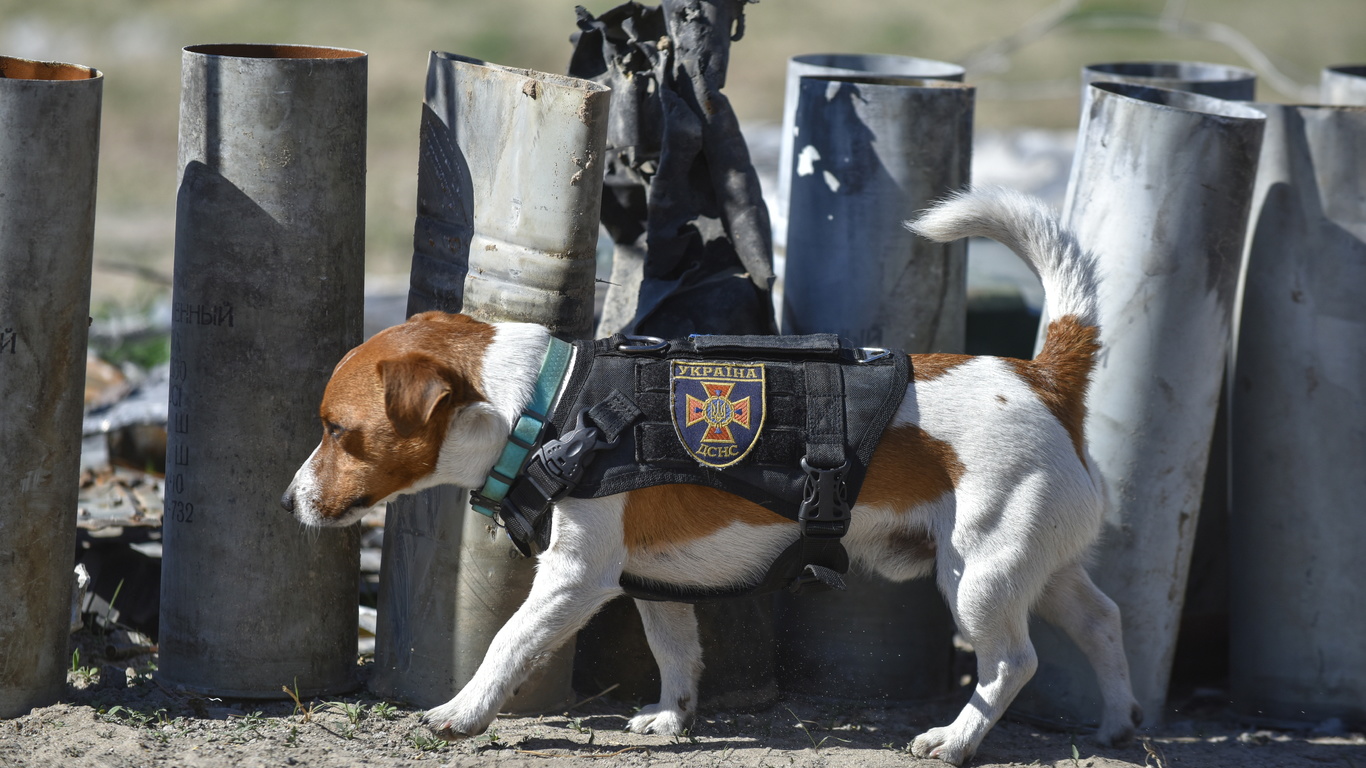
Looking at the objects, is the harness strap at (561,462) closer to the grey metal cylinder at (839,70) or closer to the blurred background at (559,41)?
the grey metal cylinder at (839,70)

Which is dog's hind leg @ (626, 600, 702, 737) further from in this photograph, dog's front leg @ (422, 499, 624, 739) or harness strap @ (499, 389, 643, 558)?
harness strap @ (499, 389, 643, 558)

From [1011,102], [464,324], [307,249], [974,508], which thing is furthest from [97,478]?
[1011,102]

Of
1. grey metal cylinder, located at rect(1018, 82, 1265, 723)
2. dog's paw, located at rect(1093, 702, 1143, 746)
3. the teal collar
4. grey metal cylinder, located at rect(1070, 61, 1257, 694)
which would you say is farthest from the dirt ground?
the teal collar

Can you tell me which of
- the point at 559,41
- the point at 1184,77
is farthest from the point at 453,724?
the point at 559,41

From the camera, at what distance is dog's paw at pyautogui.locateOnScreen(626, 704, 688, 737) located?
445 cm

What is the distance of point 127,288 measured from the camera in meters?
11.4

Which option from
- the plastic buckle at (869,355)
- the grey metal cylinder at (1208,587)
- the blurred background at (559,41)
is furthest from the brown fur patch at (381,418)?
the blurred background at (559,41)

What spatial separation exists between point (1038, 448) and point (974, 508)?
0.27 m

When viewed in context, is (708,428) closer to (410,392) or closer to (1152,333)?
(410,392)

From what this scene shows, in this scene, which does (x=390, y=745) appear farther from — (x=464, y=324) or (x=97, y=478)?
(x=97, y=478)

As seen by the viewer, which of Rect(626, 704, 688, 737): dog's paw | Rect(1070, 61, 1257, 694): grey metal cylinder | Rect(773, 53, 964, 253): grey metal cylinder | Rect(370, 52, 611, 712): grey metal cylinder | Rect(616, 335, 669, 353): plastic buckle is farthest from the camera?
Rect(773, 53, 964, 253): grey metal cylinder

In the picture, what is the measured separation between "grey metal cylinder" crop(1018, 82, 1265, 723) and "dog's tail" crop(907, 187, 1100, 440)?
0.37m

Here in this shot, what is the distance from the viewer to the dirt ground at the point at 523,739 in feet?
13.4

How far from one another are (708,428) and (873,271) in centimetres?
140
